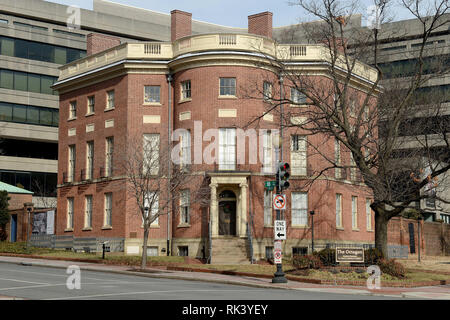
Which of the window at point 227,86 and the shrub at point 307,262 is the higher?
the window at point 227,86

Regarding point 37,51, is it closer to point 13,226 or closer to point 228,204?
point 13,226

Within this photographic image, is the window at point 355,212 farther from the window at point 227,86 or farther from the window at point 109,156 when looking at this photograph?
the window at point 109,156

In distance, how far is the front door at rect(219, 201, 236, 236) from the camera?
133 ft

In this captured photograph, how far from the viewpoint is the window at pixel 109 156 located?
44.0m

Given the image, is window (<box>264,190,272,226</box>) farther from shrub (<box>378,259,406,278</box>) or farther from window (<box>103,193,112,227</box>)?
shrub (<box>378,259,406,278</box>)

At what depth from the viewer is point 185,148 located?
41219 millimetres

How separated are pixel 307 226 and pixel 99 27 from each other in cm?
4762

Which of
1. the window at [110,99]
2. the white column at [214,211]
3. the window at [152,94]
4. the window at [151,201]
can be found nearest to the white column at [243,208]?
the white column at [214,211]

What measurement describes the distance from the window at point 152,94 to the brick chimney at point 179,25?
4147mm

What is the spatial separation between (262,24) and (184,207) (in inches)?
553

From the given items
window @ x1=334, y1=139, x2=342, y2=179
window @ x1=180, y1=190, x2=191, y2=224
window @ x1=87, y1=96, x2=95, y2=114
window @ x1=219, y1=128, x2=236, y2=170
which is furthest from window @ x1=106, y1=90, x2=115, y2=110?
window @ x1=334, y1=139, x2=342, y2=179

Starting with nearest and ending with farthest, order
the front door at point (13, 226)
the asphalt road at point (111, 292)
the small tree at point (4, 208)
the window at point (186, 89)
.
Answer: the asphalt road at point (111, 292) < the window at point (186, 89) < the small tree at point (4, 208) < the front door at point (13, 226)

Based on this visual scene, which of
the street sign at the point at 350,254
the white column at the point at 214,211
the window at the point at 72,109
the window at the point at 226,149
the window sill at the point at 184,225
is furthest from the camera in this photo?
the window at the point at 72,109
